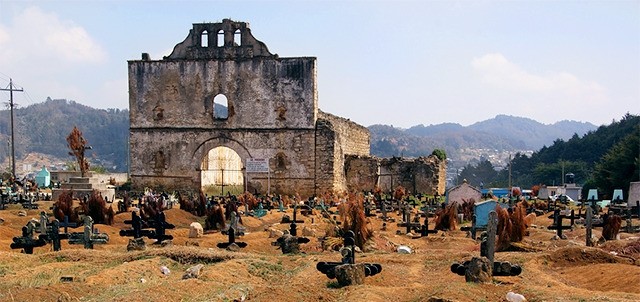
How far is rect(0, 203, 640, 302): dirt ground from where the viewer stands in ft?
28.7

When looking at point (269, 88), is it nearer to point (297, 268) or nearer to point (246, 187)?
point (246, 187)

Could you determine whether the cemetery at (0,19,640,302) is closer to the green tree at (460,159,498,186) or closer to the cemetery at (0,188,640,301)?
the cemetery at (0,188,640,301)

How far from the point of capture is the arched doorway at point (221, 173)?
35.1 m

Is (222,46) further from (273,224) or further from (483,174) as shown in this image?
(483,174)

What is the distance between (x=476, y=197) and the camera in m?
25.6

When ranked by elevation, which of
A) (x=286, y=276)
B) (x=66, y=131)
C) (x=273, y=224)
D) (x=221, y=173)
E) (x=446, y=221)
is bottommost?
(x=273, y=224)

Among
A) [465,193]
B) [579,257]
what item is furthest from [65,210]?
[579,257]

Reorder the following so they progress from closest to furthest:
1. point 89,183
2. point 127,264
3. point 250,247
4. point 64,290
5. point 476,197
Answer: point 64,290
point 127,264
point 250,247
point 476,197
point 89,183

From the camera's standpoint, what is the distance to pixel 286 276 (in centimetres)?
1096

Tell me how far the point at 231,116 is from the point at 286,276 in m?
23.1

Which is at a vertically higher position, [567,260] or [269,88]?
[269,88]

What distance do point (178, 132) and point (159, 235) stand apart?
19365 millimetres

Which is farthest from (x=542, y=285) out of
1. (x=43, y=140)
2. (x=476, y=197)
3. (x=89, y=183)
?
(x=43, y=140)

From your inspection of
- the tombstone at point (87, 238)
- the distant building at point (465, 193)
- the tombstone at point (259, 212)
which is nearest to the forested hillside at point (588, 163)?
the distant building at point (465, 193)
